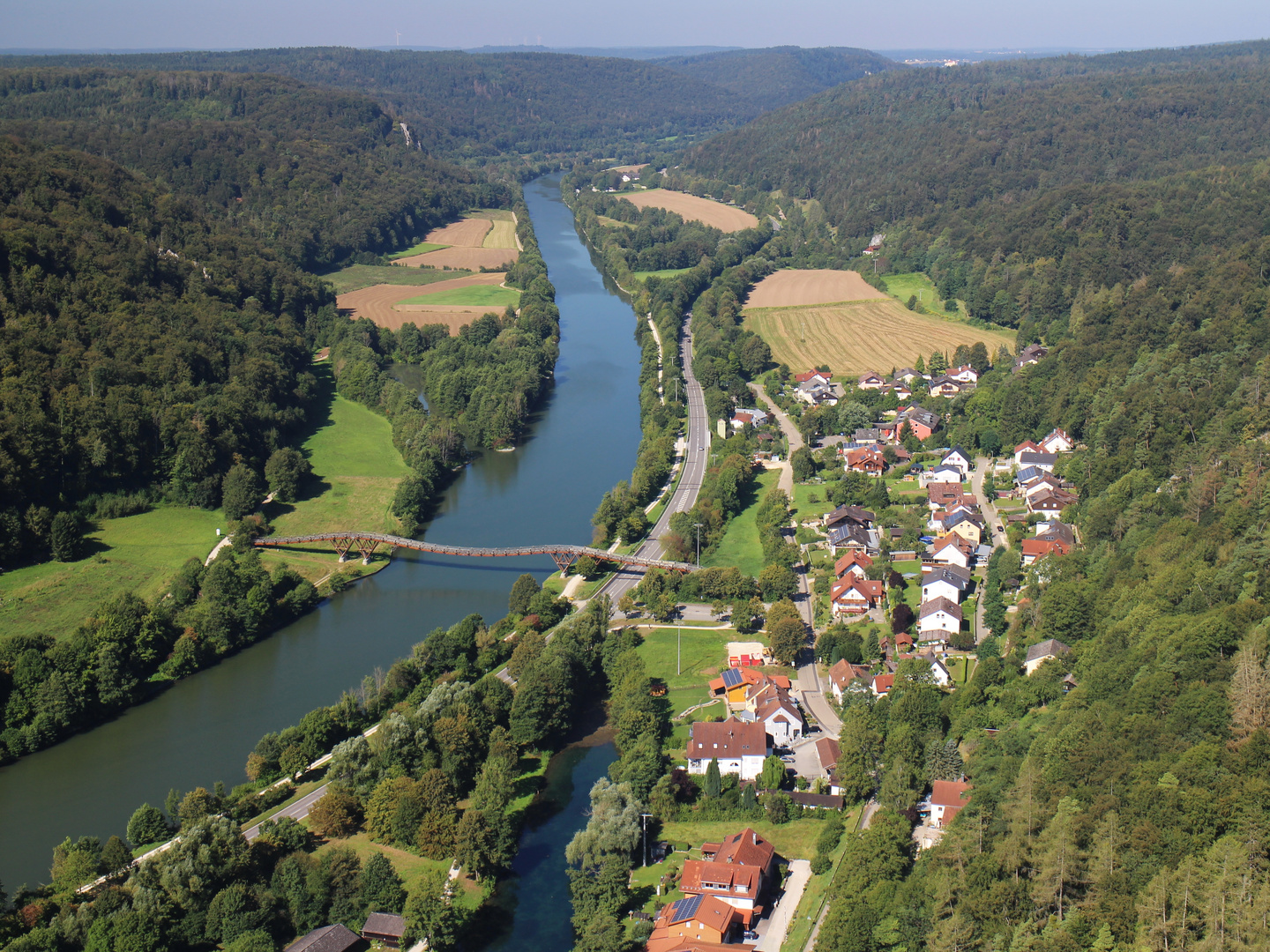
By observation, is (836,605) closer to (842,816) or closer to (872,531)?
(872,531)

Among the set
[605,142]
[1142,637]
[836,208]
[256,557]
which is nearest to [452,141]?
[605,142]

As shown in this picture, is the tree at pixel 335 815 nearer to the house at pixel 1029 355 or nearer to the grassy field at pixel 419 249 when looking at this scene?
the house at pixel 1029 355

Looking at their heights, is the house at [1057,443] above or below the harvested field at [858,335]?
below

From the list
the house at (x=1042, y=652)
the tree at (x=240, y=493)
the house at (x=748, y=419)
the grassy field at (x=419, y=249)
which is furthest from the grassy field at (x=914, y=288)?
the tree at (x=240, y=493)

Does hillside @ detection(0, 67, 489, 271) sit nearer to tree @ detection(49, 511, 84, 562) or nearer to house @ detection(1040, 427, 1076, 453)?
tree @ detection(49, 511, 84, 562)

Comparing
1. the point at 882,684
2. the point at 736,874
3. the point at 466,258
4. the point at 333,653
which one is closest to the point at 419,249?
the point at 466,258

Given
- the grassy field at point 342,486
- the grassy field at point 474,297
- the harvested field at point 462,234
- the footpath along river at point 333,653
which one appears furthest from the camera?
the harvested field at point 462,234

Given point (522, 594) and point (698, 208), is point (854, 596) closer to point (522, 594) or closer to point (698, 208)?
point (522, 594)
